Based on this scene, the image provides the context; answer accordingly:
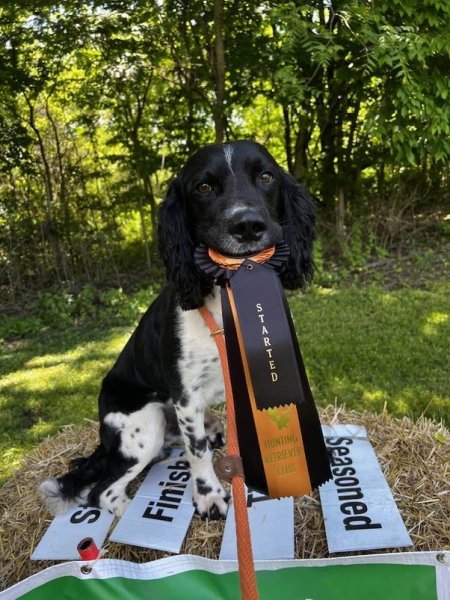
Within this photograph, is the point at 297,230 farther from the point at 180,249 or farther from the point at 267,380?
the point at 267,380

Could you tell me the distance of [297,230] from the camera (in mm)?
2186

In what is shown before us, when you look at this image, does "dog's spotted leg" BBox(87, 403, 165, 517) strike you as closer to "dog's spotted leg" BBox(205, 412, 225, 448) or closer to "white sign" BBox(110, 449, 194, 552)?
"white sign" BBox(110, 449, 194, 552)

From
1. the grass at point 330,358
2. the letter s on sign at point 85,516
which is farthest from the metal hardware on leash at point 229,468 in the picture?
the grass at point 330,358

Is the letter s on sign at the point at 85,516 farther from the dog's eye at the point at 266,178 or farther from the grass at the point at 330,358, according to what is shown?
the dog's eye at the point at 266,178

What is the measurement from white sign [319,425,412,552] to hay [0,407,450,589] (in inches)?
2.7

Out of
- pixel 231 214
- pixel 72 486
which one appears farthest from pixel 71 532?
pixel 231 214

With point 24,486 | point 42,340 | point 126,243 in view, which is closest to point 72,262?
point 126,243

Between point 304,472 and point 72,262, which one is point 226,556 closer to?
point 304,472

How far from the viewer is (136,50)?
21.9ft

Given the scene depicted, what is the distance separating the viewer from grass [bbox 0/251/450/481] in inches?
150

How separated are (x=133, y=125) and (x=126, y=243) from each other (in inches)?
66.9

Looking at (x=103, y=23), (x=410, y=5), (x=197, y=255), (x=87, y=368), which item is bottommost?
(x=87, y=368)

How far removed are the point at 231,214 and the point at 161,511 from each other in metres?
1.51

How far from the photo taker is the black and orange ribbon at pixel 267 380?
65.3 inches
